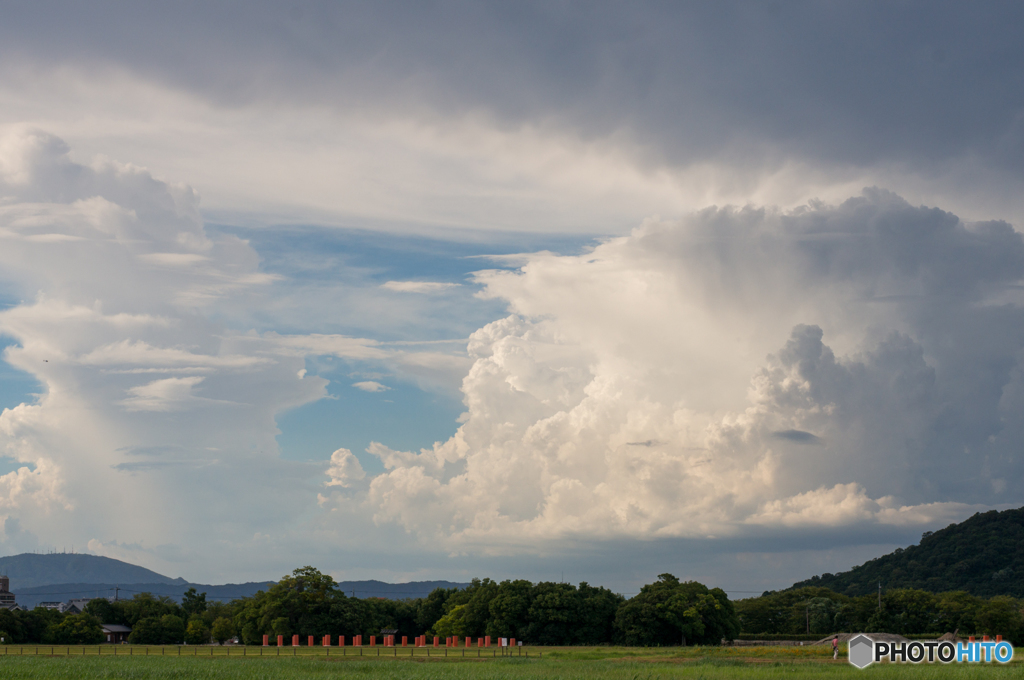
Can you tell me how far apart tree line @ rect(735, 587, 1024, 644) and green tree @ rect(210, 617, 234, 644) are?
250 ft

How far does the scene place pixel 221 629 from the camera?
125625mm

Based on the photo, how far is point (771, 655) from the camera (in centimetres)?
7444

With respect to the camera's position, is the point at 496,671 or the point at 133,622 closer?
the point at 496,671

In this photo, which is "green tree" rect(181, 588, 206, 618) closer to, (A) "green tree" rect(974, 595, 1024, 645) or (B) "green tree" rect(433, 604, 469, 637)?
(B) "green tree" rect(433, 604, 469, 637)

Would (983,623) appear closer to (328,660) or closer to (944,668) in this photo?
(944,668)

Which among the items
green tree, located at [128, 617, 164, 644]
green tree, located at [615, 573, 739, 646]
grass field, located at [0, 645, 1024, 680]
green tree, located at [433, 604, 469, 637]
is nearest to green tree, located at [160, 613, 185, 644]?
green tree, located at [128, 617, 164, 644]

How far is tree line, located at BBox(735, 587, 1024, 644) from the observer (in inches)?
4158

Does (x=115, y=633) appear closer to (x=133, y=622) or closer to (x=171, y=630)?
(x=133, y=622)

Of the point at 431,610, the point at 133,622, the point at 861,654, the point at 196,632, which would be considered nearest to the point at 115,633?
the point at 133,622

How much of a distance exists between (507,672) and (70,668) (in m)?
29.3

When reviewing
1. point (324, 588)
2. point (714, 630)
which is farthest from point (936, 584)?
point (324, 588)

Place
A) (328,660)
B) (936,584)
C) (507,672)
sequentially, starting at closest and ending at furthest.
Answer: (507,672), (328,660), (936,584)

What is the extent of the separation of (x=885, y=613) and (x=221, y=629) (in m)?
93.1

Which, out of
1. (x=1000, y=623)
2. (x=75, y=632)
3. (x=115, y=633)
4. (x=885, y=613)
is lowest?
(x=115, y=633)
